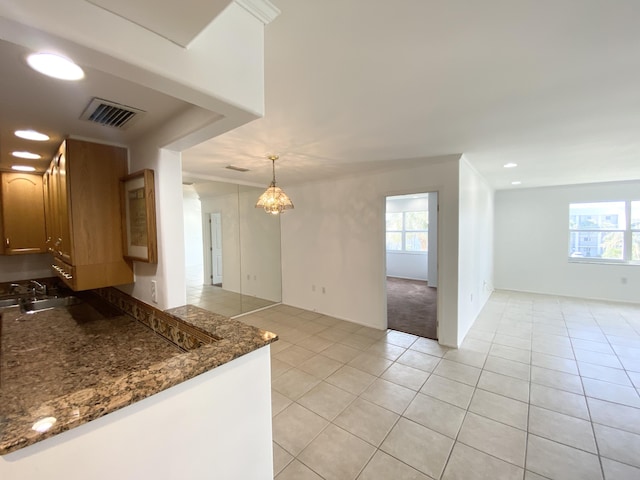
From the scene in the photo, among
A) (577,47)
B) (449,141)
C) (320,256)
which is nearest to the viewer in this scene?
(577,47)

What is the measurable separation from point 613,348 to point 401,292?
140 inches

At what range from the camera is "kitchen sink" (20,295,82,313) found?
7.61ft

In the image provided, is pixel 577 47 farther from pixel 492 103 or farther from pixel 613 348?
pixel 613 348

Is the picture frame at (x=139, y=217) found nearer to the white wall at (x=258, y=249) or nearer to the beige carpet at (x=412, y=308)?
the white wall at (x=258, y=249)

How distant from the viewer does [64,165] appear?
1677mm

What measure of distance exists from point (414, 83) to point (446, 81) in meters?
0.18

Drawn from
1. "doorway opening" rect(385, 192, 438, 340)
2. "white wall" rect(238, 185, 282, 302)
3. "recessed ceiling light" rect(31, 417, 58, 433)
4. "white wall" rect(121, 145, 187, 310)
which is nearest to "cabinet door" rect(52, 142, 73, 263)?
"white wall" rect(121, 145, 187, 310)

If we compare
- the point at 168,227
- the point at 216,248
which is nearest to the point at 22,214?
the point at 168,227

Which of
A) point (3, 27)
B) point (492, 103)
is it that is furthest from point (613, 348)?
point (3, 27)

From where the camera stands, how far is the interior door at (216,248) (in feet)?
16.6

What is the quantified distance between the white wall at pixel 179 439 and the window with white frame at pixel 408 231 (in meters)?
7.35

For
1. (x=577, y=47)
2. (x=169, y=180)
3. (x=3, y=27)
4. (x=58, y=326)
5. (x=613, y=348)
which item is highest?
(x=577, y=47)

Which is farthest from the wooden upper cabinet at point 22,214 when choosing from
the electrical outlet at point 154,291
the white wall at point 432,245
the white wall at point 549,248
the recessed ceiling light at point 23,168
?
the white wall at point 549,248

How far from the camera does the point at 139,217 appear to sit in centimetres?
177
